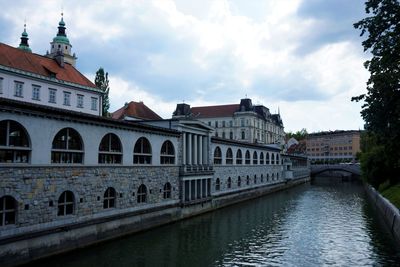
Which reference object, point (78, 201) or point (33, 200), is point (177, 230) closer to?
point (78, 201)

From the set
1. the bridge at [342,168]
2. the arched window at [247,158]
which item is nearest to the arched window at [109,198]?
the arched window at [247,158]

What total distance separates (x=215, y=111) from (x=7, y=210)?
326ft

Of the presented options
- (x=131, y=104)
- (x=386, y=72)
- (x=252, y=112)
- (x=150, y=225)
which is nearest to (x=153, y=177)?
(x=150, y=225)

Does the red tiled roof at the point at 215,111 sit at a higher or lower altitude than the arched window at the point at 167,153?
higher

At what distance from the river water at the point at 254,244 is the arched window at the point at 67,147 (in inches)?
249

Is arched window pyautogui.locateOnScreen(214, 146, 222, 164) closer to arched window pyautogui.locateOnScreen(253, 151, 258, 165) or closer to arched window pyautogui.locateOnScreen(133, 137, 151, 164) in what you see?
arched window pyautogui.locateOnScreen(253, 151, 258, 165)

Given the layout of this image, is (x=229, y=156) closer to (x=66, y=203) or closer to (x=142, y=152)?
(x=142, y=152)

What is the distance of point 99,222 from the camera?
2958 centimetres

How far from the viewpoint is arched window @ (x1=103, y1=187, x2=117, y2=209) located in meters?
31.2

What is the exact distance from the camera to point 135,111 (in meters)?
78.3

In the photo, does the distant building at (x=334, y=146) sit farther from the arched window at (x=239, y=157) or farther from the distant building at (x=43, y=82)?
the distant building at (x=43, y=82)

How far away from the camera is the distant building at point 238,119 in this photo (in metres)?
113

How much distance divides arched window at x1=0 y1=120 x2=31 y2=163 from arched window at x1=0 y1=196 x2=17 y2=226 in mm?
2248

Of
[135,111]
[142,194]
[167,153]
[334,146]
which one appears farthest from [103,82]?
[334,146]
